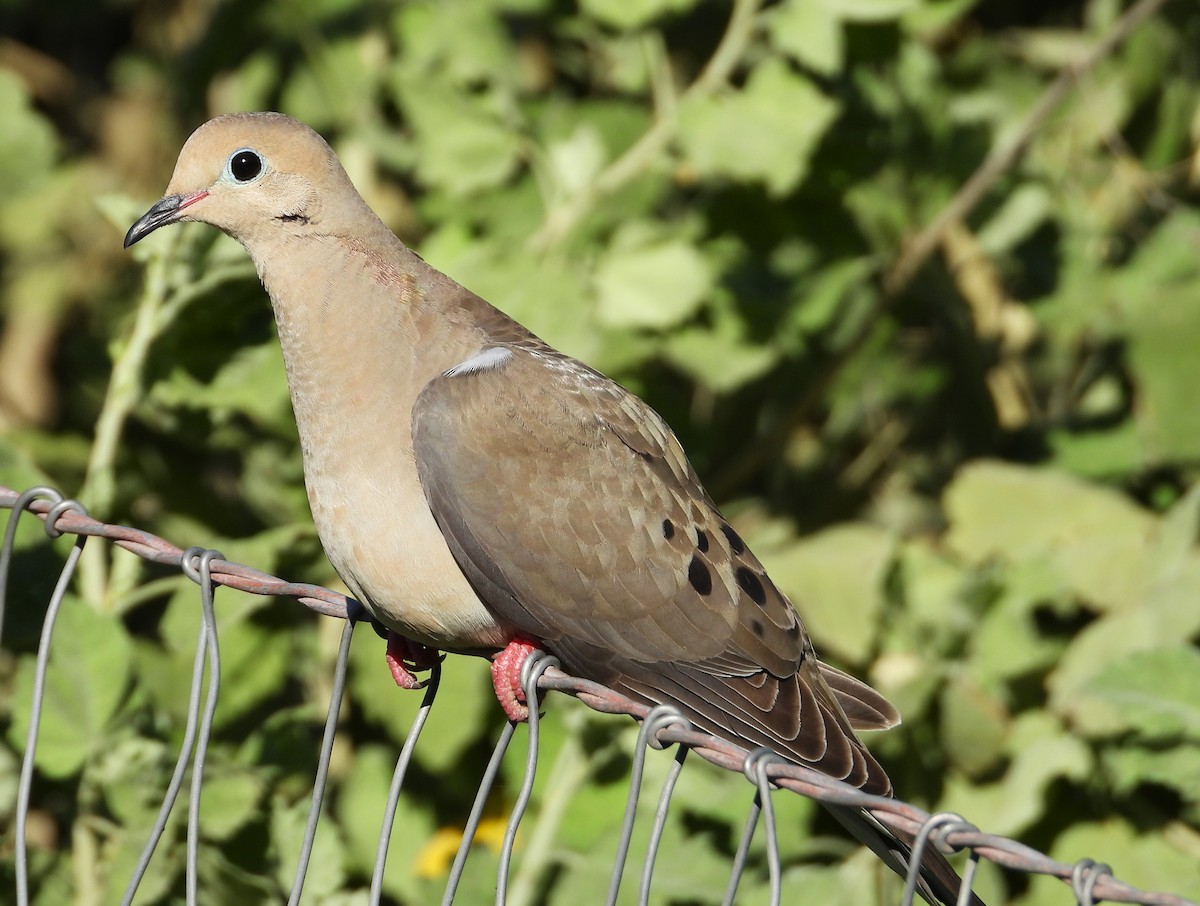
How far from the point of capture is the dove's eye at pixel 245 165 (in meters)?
2.94

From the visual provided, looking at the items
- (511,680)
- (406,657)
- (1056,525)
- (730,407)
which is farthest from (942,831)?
(730,407)

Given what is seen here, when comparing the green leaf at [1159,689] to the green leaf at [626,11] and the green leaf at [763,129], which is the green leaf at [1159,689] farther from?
the green leaf at [626,11]

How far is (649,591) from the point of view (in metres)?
2.90

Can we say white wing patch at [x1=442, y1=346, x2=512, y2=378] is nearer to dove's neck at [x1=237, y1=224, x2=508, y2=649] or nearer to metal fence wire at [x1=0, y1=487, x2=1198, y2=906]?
dove's neck at [x1=237, y1=224, x2=508, y2=649]

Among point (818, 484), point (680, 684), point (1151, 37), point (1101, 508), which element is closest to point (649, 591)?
point (680, 684)

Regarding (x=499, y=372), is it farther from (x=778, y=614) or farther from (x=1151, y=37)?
(x=1151, y=37)

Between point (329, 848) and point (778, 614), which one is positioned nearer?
point (778, 614)

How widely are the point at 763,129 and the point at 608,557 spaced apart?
2.15 metres

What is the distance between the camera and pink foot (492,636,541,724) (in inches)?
109

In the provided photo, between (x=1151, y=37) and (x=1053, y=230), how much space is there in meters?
0.75

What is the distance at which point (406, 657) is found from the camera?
10.1ft

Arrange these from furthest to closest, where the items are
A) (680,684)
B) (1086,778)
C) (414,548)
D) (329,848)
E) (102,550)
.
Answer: (1086,778)
(102,550)
(329,848)
(680,684)
(414,548)

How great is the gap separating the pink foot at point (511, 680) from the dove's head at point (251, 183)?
3.01ft

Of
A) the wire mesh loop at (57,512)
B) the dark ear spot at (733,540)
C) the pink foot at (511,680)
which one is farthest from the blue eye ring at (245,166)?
the dark ear spot at (733,540)
